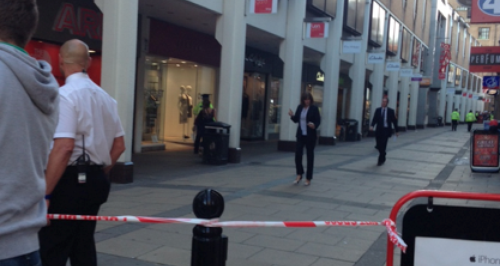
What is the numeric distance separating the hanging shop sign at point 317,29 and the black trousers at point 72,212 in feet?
46.0

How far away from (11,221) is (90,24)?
10.9 m

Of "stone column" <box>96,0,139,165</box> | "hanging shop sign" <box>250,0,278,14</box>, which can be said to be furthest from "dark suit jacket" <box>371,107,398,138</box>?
"stone column" <box>96,0,139,165</box>

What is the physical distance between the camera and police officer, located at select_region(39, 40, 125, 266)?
295 centimetres

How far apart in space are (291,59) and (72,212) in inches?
553

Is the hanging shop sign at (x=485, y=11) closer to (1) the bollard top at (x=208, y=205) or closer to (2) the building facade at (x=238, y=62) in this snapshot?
(2) the building facade at (x=238, y=62)

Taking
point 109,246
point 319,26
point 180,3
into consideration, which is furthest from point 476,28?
point 109,246

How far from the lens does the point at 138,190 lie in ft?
28.0

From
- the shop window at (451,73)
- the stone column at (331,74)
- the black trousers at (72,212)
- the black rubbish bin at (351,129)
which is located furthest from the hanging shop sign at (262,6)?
the shop window at (451,73)

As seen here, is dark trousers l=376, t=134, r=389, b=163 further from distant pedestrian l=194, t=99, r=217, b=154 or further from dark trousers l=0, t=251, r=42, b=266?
dark trousers l=0, t=251, r=42, b=266

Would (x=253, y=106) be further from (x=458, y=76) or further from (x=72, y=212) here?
(x=458, y=76)

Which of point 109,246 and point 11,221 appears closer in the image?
point 11,221

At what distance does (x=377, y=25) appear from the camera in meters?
26.3

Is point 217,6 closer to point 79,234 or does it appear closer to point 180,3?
point 180,3

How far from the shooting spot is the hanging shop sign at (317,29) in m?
16.4
